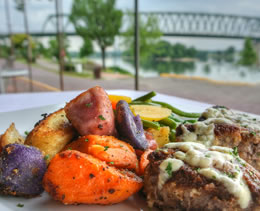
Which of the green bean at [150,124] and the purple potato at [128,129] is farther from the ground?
the purple potato at [128,129]

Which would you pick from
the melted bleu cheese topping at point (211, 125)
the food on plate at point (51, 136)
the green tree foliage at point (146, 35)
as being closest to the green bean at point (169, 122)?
the melted bleu cheese topping at point (211, 125)

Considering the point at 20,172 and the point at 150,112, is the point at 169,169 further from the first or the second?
the point at 150,112

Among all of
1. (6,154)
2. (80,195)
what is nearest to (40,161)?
(6,154)

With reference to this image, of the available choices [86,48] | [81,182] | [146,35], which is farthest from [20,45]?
[81,182]

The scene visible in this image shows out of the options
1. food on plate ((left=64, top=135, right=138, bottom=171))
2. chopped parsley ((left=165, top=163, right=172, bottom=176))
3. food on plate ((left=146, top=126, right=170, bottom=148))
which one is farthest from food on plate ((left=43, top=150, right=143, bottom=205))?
food on plate ((left=146, top=126, right=170, bottom=148))

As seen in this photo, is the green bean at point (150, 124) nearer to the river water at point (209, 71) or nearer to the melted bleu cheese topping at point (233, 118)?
the melted bleu cheese topping at point (233, 118)

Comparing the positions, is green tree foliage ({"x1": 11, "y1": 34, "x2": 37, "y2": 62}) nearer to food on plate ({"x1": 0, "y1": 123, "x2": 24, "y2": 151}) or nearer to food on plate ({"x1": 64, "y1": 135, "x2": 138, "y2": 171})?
food on plate ({"x1": 0, "y1": 123, "x2": 24, "y2": 151})
